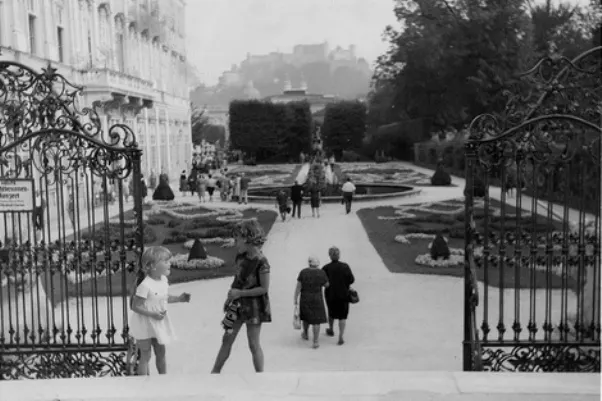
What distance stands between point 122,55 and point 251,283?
30.4 meters

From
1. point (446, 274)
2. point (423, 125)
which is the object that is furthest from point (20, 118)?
point (423, 125)

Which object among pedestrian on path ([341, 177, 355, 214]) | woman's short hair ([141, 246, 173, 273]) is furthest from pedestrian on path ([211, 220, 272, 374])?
pedestrian on path ([341, 177, 355, 214])

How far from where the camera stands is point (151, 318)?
6367 mm

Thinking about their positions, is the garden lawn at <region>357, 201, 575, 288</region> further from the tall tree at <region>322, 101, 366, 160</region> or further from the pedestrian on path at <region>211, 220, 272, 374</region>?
the tall tree at <region>322, 101, 366, 160</region>

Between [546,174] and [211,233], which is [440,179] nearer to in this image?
[211,233]

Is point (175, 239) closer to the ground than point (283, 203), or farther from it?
closer to the ground

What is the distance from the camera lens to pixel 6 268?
6938mm

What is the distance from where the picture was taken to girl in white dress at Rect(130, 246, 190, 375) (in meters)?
6.25

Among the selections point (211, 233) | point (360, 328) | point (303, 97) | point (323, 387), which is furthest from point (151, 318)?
point (303, 97)

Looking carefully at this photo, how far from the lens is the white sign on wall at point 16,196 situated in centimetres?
691

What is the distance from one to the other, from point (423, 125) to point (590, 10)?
520 inches

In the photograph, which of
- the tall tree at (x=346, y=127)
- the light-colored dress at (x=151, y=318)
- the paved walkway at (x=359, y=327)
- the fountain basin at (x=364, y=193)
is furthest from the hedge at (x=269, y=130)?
the light-colored dress at (x=151, y=318)

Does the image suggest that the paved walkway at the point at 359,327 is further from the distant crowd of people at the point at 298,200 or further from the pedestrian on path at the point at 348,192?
the pedestrian on path at the point at 348,192

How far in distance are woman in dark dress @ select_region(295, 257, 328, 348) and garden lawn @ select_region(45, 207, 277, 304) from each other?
3.42 meters
